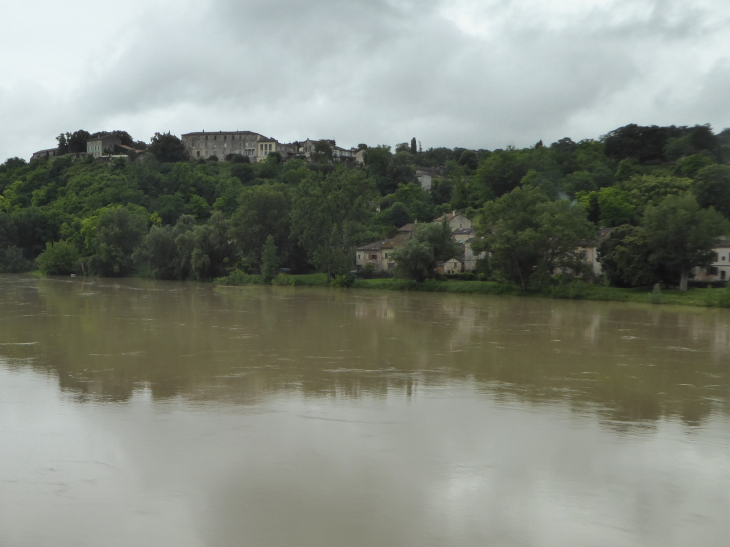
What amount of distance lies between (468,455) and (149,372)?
31.9 ft

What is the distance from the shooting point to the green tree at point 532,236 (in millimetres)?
46219

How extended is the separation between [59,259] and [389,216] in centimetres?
4014

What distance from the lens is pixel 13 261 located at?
8219 cm

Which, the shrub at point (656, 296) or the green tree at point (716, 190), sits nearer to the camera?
the shrub at point (656, 296)

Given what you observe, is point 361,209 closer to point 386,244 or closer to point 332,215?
point 332,215

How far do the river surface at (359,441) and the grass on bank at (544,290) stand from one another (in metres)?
19.4

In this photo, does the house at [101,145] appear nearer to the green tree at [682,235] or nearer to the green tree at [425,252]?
the green tree at [425,252]

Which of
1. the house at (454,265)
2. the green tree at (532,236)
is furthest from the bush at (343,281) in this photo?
the green tree at (532,236)

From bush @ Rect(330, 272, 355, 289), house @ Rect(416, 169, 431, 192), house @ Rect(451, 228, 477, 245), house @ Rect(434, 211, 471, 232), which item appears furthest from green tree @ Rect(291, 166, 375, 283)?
house @ Rect(416, 169, 431, 192)

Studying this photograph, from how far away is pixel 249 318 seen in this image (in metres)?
31.3

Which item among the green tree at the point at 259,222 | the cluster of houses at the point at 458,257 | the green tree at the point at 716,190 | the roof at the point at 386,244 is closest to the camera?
the cluster of houses at the point at 458,257

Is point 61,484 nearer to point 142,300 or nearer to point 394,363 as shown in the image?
point 394,363

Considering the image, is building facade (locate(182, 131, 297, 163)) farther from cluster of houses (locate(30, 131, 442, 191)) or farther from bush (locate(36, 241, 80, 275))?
bush (locate(36, 241, 80, 275))

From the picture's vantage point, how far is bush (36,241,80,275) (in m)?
76.2
